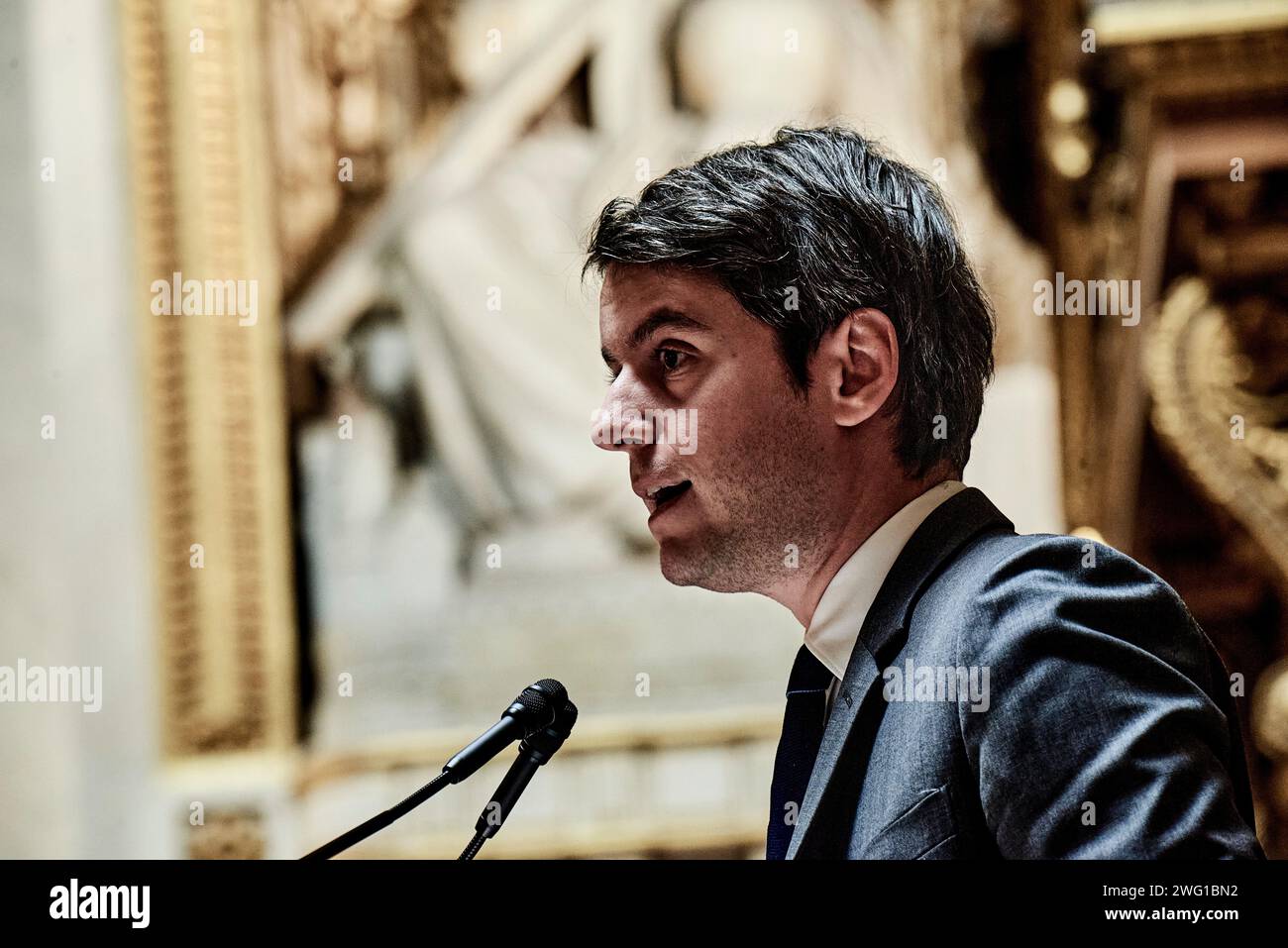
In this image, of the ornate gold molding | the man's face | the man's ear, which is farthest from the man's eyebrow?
the ornate gold molding

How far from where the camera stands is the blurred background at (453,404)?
3.57 metres

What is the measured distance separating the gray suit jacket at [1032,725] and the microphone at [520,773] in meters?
0.22

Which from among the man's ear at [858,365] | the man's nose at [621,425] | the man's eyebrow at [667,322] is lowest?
the man's nose at [621,425]

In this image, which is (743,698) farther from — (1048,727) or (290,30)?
(1048,727)

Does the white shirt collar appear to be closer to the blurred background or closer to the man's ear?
the man's ear

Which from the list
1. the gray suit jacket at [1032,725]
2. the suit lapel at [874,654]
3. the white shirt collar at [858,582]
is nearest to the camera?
the gray suit jacket at [1032,725]

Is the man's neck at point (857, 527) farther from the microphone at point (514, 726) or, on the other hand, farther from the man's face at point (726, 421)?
the microphone at point (514, 726)

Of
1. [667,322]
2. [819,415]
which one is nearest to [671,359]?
[667,322]

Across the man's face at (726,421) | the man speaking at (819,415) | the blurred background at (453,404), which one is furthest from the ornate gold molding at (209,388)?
the man's face at (726,421)

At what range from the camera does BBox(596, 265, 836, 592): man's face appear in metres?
1.41

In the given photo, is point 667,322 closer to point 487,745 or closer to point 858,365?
point 858,365

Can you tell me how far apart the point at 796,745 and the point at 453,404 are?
2377 millimetres

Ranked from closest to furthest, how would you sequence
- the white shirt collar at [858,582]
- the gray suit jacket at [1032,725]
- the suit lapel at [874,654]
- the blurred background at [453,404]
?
the gray suit jacket at [1032,725] < the suit lapel at [874,654] < the white shirt collar at [858,582] < the blurred background at [453,404]

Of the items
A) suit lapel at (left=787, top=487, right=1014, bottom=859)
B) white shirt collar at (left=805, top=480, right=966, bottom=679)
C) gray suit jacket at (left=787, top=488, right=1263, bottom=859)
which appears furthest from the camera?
white shirt collar at (left=805, top=480, right=966, bottom=679)
